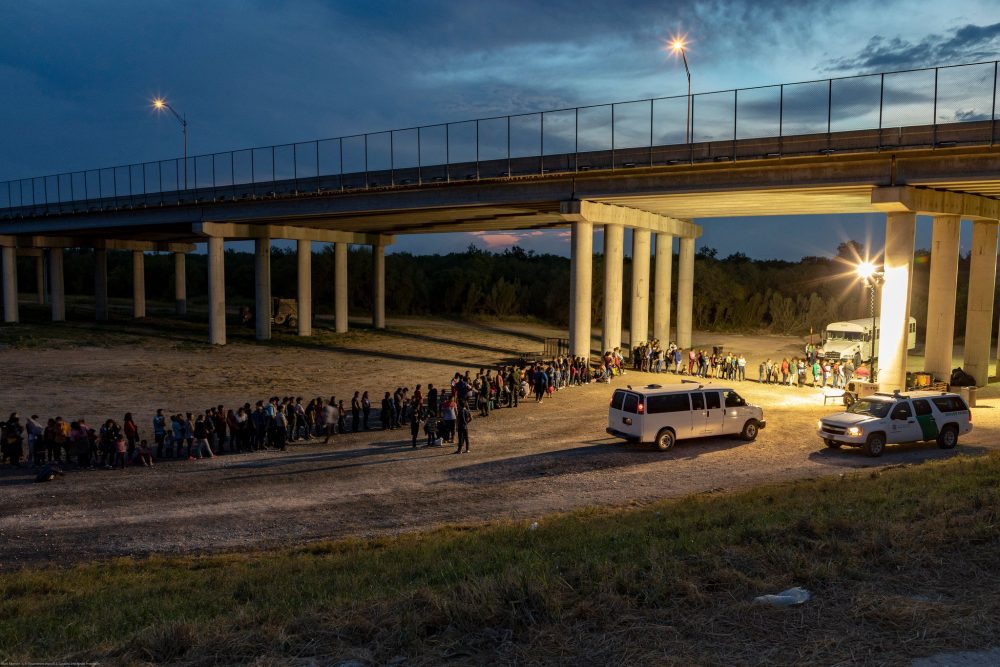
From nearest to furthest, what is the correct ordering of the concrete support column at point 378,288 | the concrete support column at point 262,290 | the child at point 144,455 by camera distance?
the child at point 144,455
the concrete support column at point 262,290
the concrete support column at point 378,288

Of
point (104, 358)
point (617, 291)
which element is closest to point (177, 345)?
point (104, 358)

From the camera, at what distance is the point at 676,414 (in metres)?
20.6

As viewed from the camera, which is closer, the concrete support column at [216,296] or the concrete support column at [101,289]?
the concrete support column at [216,296]

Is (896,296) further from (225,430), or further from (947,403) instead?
(225,430)

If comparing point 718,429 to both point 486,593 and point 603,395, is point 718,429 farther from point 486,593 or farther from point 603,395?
point 486,593

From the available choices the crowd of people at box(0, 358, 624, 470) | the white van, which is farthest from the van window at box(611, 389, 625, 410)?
the crowd of people at box(0, 358, 624, 470)

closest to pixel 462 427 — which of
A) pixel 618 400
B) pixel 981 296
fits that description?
pixel 618 400

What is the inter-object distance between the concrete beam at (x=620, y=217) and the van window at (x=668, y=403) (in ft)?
56.1

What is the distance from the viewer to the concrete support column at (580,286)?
3691cm

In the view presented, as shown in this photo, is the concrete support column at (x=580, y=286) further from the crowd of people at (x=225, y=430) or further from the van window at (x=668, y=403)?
the van window at (x=668, y=403)

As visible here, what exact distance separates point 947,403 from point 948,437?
3.10 feet

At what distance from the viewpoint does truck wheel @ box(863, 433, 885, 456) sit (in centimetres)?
1961

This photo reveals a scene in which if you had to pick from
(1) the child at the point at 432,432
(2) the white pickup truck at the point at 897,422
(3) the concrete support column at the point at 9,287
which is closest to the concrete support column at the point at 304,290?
(3) the concrete support column at the point at 9,287

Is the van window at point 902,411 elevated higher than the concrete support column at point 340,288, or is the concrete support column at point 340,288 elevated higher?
the concrete support column at point 340,288
